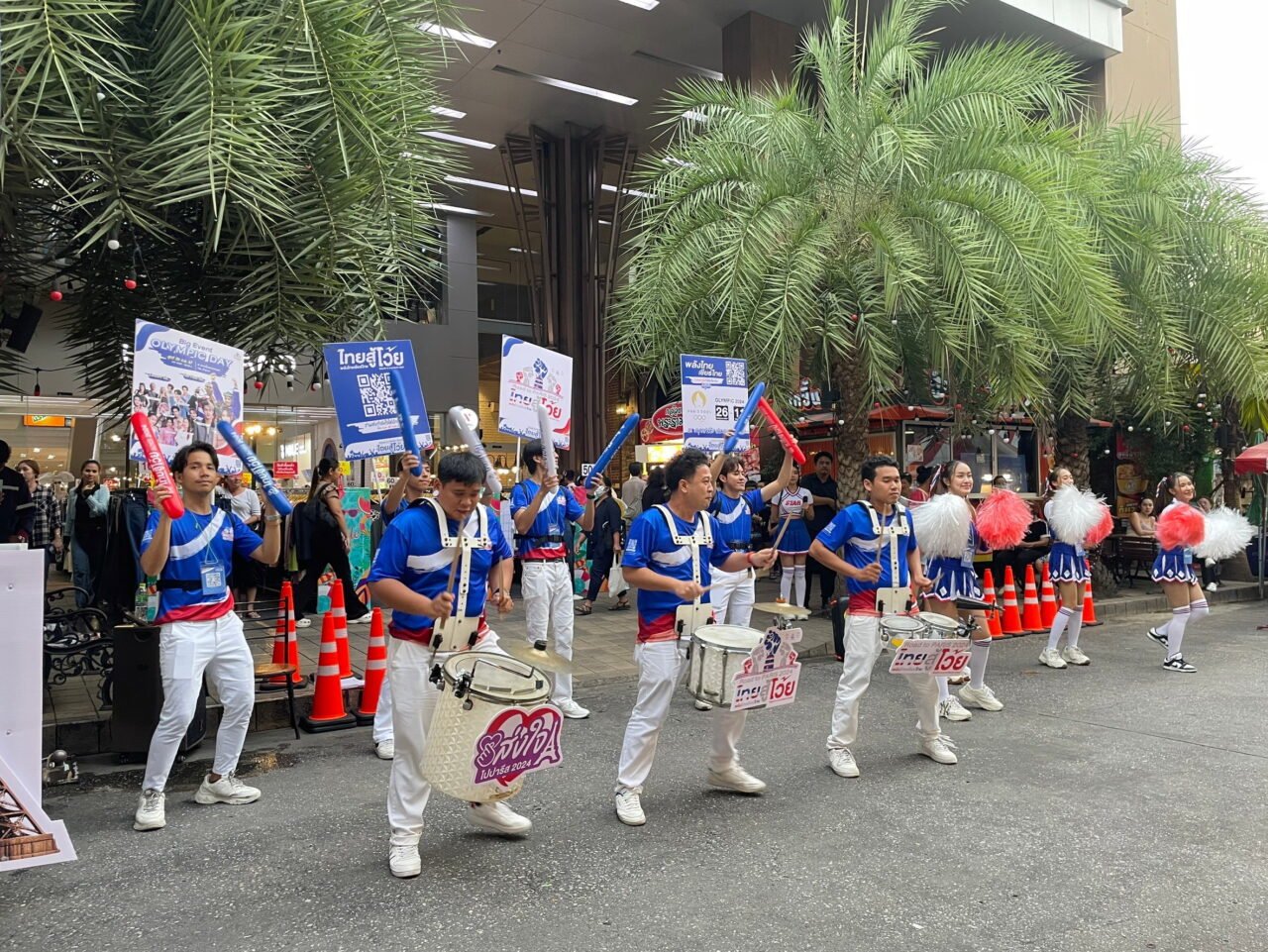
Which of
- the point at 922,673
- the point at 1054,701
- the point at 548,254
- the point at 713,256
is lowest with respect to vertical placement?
the point at 1054,701

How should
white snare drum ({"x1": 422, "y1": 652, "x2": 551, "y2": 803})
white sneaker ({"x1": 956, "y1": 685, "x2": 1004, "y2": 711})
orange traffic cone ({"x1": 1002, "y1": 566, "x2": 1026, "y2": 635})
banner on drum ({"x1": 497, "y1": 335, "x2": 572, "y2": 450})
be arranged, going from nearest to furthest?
white snare drum ({"x1": 422, "y1": 652, "x2": 551, "y2": 803}) → banner on drum ({"x1": 497, "y1": 335, "x2": 572, "y2": 450}) → white sneaker ({"x1": 956, "y1": 685, "x2": 1004, "y2": 711}) → orange traffic cone ({"x1": 1002, "y1": 566, "x2": 1026, "y2": 635})

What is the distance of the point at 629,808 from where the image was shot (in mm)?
4609

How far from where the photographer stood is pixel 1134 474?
17891mm

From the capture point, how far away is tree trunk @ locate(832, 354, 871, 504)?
1098 centimetres

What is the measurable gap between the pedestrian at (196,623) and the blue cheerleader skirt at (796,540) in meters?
7.54

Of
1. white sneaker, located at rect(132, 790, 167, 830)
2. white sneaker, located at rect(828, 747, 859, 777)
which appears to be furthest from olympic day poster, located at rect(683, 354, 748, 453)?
white sneaker, located at rect(132, 790, 167, 830)

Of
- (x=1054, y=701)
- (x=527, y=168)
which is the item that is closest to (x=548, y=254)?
(x=527, y=168)

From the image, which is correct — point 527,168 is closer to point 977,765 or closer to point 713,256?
point 713,256

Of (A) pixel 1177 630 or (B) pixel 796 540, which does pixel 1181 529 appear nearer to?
(A) pixel 1177 630

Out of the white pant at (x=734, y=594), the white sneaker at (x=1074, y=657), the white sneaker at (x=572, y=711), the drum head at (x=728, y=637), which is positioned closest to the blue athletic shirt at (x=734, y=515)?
the white pant at (x=734, y=594)

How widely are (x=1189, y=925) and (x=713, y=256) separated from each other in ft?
26.4

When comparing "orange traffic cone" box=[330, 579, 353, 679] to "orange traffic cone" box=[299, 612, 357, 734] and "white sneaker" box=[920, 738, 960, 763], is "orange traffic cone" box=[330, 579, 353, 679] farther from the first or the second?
"white sneaker" box=[920, 738, 960, 763]

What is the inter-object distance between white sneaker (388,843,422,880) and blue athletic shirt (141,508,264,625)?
67.7 inches

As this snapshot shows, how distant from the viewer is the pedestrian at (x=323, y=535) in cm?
1009
